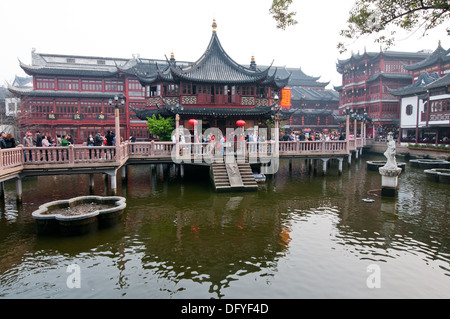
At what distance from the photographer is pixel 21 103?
112ft

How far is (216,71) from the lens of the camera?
83.5ft

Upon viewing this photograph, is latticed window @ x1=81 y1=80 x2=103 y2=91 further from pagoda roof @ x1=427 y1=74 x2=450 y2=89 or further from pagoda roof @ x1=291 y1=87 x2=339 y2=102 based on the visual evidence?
pagoda roof @ x1=427 y1=74 x2=450 y2=89

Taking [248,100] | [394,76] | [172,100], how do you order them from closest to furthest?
[172,100] → [248,100] → [394,76]

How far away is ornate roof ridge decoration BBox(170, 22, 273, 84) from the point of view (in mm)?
24266

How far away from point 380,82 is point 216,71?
31.8 meters

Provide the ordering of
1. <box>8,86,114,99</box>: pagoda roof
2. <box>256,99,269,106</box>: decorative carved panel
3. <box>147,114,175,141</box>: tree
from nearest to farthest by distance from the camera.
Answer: <box>147,114,175,141</box>: tree < <box>256,99,269,106</box>: decorative carved panel < <box>8,86,114,99</box>: pagoda roof

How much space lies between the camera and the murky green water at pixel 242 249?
23.3ft

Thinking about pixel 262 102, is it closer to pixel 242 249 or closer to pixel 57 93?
pixel 242 249

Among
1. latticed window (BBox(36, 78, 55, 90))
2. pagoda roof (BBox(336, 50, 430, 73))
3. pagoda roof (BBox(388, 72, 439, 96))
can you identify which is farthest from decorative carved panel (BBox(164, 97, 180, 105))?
pagoda roof (BBox(336, 50, 430, 73))

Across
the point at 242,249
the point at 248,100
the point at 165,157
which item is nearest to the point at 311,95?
the point at 248,100

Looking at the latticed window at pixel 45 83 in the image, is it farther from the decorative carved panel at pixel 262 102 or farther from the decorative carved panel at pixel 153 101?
the decorative carved panel at pixel 262 102

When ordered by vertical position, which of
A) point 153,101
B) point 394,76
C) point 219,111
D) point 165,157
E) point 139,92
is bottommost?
point 165,157

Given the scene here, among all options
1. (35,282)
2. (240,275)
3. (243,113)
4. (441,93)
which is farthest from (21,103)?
(441,93)

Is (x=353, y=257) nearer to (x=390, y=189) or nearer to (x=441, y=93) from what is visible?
(x=390, y=189)
